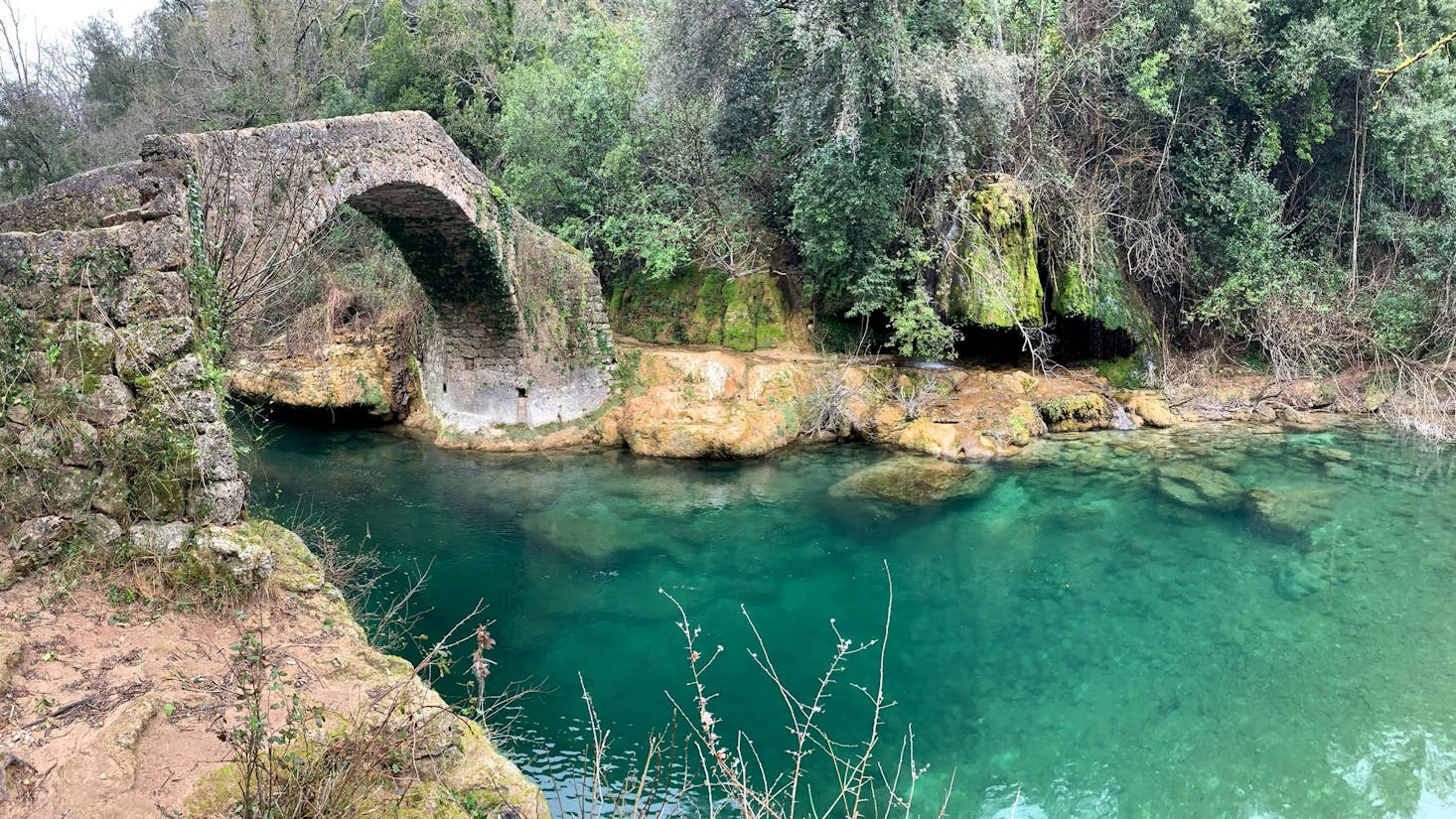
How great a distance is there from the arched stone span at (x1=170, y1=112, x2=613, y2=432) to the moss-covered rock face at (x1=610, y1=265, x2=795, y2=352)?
1.59 metres

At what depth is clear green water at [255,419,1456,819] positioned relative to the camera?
19.4 feet

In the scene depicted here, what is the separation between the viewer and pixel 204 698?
3.89 metres

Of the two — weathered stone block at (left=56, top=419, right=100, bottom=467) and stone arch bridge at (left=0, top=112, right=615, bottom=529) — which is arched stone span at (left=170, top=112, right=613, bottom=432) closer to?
stone arch bridge at (left=0, top=112, right=615, bottom=529)

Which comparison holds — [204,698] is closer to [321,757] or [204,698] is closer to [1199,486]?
[321,757]

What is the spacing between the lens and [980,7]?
1419 cm

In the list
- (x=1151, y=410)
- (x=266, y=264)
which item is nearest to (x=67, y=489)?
(x=266, y=264)

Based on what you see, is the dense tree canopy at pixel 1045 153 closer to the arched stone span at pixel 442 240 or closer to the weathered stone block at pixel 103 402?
the arched stone span at pixel 442 240

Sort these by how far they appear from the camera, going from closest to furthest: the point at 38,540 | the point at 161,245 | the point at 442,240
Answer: the point at 38,540
the point at 161,245
the point at 442,240

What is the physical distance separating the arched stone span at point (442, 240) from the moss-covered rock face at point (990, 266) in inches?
228

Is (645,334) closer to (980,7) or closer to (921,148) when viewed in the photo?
(921,148)

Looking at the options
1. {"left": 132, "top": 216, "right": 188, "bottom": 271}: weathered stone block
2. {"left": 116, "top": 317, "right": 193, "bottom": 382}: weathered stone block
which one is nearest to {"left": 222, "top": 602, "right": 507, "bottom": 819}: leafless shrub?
{"left": 116, "top": 317, "right": 193, "bottom": 382}: weathered stone block

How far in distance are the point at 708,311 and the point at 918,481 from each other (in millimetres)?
5580

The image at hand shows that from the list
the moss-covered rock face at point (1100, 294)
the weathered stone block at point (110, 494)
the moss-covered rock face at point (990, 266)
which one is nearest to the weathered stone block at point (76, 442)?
the weathered stone block at point (110, 494)

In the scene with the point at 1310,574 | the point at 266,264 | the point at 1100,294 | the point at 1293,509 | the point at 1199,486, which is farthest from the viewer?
the point at 1100,294
